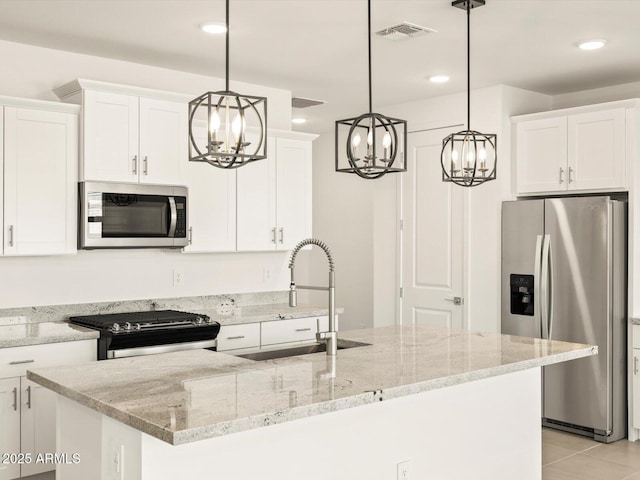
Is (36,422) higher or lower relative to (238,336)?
lower

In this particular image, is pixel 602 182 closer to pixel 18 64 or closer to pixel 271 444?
pixel 271 444

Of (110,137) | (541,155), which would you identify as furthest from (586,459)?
(110,137)

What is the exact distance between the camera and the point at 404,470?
105 inches

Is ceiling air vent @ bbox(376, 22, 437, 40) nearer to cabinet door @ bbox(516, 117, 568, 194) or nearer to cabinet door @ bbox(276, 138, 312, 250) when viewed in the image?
cabinet door @ bbox(276, 138, 312, 250)

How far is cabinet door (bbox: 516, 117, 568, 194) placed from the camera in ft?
16.4

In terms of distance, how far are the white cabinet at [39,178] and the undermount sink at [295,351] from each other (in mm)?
1634

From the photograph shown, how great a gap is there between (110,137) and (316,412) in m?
2.71

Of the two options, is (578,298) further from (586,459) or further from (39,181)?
(39,181)

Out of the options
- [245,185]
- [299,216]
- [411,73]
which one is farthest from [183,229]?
[411,73]

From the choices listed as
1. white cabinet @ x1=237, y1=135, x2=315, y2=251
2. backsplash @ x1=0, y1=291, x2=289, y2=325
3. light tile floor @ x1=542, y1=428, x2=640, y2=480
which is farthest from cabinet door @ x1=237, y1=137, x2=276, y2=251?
light tile floor @ x1=542, y1=428, x2=640, y2=480

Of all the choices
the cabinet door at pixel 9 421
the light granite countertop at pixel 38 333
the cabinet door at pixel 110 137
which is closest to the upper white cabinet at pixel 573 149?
the cabinet door at pixel 110 137

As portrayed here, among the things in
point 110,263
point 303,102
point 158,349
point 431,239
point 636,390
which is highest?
point 303,102

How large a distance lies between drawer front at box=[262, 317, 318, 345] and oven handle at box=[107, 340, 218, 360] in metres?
0.44

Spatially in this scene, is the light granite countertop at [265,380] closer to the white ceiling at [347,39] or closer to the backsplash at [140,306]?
the backsplash at [140,306]
